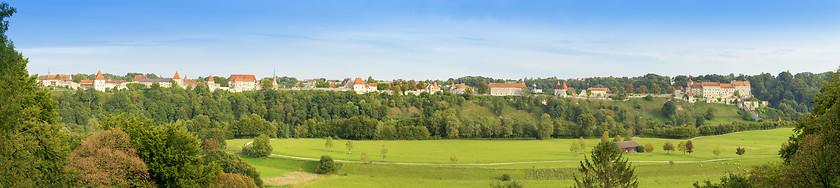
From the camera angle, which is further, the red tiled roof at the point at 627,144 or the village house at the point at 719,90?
the village house at the point at 719,90

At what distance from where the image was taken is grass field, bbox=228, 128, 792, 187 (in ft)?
155

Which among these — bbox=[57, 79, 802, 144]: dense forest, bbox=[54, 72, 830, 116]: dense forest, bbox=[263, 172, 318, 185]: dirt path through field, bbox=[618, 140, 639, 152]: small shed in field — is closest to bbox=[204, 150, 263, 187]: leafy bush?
bbox=[263, 172, 318, 185]: dirt path through field

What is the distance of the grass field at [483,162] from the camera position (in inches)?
1860

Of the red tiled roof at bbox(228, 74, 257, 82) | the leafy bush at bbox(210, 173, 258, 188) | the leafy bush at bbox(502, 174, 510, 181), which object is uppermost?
the red tiled roof at bbox(228, 74, 257, 82)

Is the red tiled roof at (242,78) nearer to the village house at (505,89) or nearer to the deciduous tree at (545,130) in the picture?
the village house at (505,89)

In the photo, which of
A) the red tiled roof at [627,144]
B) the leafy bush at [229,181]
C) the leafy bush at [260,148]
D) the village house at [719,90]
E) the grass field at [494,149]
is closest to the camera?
the leafy bush at [229,181]

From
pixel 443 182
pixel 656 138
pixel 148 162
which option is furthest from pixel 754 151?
pixel 148 162

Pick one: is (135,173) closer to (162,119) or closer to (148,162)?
(148,162)

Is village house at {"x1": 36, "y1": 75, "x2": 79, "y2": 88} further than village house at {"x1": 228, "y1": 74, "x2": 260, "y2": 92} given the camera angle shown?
No

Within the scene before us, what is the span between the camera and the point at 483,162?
55781mm

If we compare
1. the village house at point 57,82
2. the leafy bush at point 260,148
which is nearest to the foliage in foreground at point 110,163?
the leafy bush at point 260,148

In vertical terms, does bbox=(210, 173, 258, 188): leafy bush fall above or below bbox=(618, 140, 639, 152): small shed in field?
above

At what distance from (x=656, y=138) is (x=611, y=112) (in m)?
27.1

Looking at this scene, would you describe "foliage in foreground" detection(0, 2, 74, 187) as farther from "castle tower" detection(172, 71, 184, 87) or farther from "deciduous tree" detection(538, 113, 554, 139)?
"castle tower" detection(172, 71, 184, 87)
